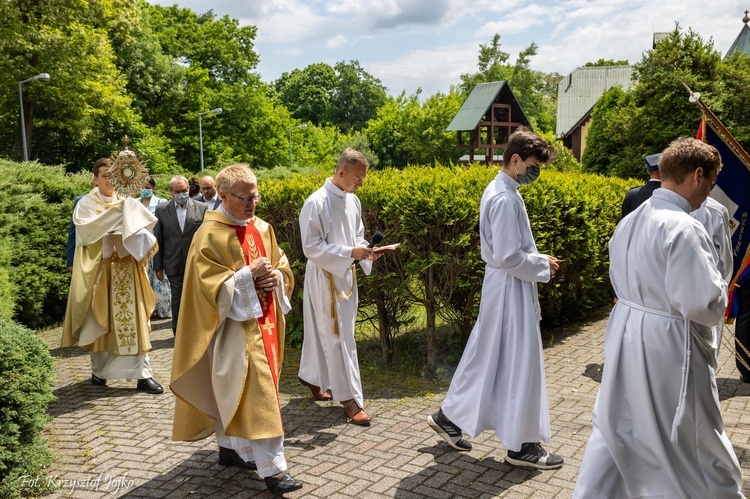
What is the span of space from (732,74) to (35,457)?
71.0ft

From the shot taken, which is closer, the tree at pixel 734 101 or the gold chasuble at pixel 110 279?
the gold chasuble at pixel 110 279

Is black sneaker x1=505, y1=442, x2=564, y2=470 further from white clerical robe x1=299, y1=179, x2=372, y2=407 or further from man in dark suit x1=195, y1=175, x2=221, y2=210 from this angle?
man in dark suit x1=195, y1=175, x2=221, y2=210

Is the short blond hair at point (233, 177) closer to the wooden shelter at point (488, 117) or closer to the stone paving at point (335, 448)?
the stone paving at point (335, 448)

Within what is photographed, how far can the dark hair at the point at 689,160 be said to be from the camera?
11.4ft

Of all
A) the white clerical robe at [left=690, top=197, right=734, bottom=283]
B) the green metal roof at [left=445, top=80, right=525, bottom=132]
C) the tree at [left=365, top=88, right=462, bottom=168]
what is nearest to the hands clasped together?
the white clerical robe at [left=690, top=197, right=734, bottom=283]

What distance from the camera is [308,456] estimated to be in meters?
5.29

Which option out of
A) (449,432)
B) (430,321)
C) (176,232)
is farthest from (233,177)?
(176,232)

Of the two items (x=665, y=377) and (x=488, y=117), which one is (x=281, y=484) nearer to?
(x=665, y=377)

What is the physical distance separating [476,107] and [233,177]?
24946 mm

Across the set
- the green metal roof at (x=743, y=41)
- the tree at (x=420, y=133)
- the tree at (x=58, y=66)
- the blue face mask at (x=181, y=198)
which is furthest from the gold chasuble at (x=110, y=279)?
the tree at (x=420, y=133)

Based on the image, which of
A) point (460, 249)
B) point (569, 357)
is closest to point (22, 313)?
point (460, 249)

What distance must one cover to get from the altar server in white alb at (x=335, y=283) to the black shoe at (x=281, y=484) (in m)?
1.46

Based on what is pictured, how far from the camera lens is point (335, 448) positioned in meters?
5.45

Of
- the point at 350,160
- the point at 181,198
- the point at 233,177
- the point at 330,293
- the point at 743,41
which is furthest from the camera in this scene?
the point at 743,41
